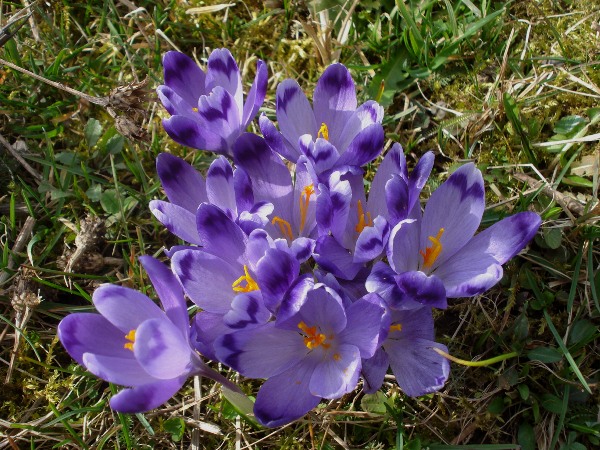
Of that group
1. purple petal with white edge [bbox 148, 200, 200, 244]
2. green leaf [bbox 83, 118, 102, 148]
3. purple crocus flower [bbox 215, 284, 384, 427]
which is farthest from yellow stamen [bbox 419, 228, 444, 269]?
green leaf [bbox 83, 118, 102, 148]

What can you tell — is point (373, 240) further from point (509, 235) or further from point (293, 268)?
point (509, 235)

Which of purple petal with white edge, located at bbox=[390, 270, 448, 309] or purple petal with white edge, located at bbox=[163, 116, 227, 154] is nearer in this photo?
purple petal with white edge, located at bbox=[390, 270, 448, 309]

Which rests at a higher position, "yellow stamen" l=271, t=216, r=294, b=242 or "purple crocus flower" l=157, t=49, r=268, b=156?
"purple crocus flower" l=157, t=49, r=268, b=156

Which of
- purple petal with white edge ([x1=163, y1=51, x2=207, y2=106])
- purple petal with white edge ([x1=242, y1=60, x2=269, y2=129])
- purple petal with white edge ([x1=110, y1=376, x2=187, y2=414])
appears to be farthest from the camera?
purple petal with white edge ([x1=163, y1=51, x2=207, y2=106])

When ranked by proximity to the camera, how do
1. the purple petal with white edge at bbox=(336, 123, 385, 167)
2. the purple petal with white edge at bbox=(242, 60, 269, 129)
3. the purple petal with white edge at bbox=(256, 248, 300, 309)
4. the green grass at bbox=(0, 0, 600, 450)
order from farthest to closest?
1. the green grass at bbox=(0, 0, 600, 450)
2. the purple petal with white edge at bbox=(242, 60, 269, 129)
3. the purple petal with white edge at bbox=(336, 123, 385, 167)
4. the purple petal with white edge at bbox=(256, 248, 300, 309)

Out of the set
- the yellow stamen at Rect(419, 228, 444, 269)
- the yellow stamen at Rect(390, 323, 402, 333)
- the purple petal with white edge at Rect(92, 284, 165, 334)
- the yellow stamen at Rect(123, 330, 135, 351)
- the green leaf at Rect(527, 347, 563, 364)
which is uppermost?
the purple petal with white edge at Rect(92, 284, 165, 334)

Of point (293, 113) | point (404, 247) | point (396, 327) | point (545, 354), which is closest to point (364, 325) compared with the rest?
point (396, 327)

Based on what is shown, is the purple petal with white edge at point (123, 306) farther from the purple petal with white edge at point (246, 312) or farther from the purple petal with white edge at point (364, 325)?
the purple petal with white edge at point (364, 325)

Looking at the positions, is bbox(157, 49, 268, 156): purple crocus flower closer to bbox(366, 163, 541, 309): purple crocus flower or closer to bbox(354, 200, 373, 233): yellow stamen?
bbox(354, 200, 373, 233): yellow stamen

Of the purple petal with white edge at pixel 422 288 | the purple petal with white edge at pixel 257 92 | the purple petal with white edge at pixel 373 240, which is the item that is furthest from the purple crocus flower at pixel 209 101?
the purple petal with white edge at pixel 422 288
